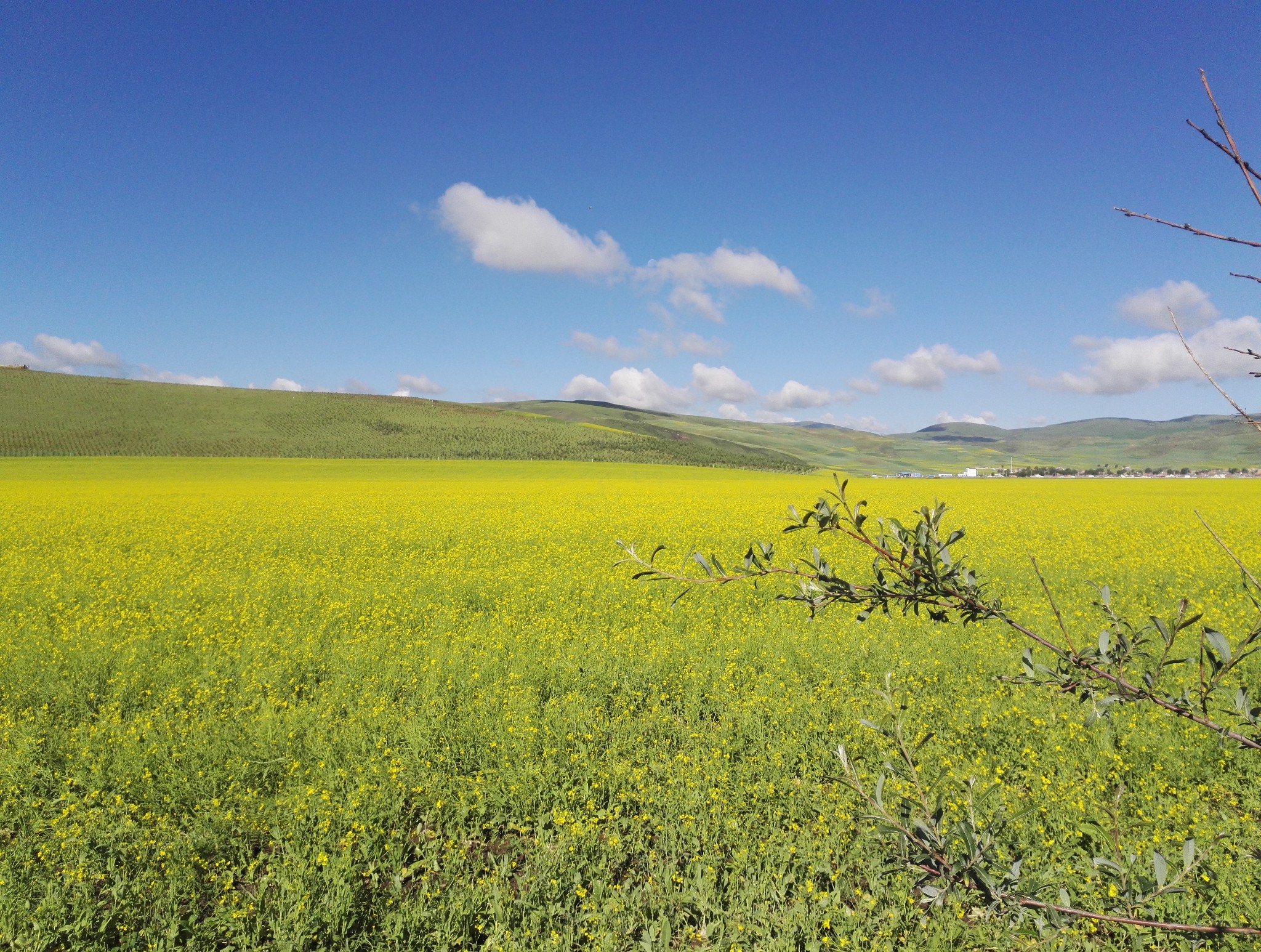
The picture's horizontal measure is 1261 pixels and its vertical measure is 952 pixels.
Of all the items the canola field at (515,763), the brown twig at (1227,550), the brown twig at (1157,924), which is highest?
the brown twig at (1227,550)

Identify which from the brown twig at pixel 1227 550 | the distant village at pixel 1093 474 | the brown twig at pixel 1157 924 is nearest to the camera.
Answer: the brown twig at pixel 1227 550

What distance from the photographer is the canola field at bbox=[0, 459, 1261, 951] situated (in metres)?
3.93

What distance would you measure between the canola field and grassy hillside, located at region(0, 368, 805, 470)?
69.1 m

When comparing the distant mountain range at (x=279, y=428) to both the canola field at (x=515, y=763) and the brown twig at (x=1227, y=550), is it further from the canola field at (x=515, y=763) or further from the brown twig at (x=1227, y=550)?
the brown twig at (x=1227, y=550)

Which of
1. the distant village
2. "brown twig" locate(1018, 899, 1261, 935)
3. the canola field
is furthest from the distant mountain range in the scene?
"brown twig" locate(1018, 899, 1261, 935)

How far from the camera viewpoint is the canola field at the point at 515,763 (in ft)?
12.9

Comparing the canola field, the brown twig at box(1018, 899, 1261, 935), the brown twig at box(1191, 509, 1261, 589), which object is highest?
the brown twig at box(1191, 509, 1261, 589)

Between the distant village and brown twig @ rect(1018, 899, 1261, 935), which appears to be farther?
the distant village

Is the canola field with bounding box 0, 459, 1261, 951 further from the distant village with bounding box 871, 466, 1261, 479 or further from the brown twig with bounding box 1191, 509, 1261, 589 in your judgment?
the distant village with bounding box 871, 466, 1261, 479

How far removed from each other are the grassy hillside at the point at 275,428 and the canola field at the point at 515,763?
69.1 meters

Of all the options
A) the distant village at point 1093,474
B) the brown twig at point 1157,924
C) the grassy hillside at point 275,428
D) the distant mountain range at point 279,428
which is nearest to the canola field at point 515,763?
the brown twig at point 1157,924

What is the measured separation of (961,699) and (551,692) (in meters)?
4.41

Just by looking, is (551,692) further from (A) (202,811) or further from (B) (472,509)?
(B) (472,509)

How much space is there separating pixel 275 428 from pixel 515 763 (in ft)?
299
